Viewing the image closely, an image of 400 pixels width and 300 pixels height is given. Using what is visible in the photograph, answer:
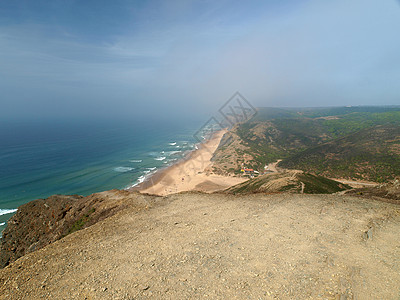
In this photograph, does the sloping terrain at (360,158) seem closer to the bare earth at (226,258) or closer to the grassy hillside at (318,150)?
the grassy hillside at (318,150)

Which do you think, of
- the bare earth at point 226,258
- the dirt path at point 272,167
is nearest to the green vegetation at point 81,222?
the bare earth at point 226,258

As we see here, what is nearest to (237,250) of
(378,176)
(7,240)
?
(7,240)

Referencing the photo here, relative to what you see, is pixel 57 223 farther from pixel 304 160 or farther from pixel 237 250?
pixel 304 160

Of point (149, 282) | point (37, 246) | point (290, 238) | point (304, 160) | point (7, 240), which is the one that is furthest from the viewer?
point (304, 160)

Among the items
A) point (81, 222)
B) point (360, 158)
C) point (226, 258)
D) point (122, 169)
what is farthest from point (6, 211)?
point (360, 158)

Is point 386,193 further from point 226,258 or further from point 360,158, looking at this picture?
point 360,158

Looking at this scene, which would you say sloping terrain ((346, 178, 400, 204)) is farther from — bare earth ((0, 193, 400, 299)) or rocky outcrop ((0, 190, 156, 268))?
rocky outcrop ((0, 190, 156, 268))

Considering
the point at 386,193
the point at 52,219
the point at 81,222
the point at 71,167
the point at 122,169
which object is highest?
the point at 386,193

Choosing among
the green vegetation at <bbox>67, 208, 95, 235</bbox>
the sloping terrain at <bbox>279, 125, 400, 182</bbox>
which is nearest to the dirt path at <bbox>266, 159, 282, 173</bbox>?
the sloping terrain at <bbox>279, 125, 400, 182</bbox>
